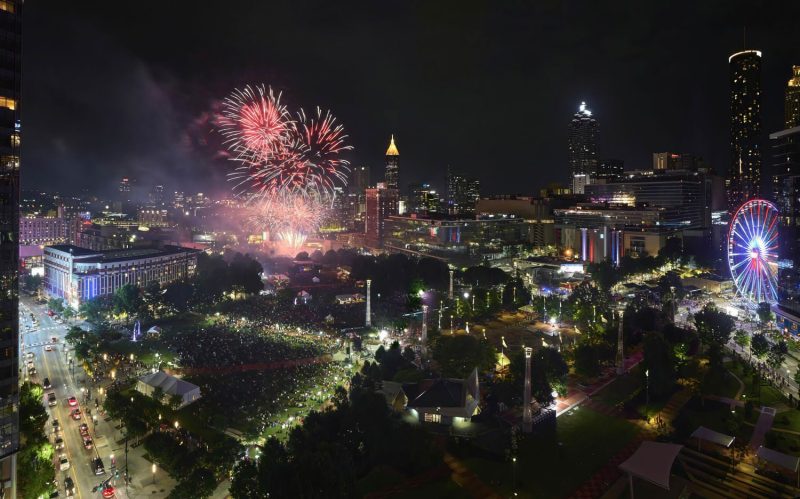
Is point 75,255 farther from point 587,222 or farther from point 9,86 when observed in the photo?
point 587,222

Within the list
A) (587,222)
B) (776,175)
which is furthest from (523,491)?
(587,222)

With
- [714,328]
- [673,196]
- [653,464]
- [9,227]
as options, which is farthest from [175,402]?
[673,196]

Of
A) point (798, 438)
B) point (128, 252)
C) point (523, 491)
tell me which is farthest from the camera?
point (128, 252)

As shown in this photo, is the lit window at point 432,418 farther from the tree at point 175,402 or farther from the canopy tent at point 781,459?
the canopy tent at point 781,459

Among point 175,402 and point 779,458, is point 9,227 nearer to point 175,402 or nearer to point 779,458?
point 175,402

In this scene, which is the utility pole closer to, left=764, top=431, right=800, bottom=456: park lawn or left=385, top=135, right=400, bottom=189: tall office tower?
left=764, top=431, right=800, bottom=456: park lawn
